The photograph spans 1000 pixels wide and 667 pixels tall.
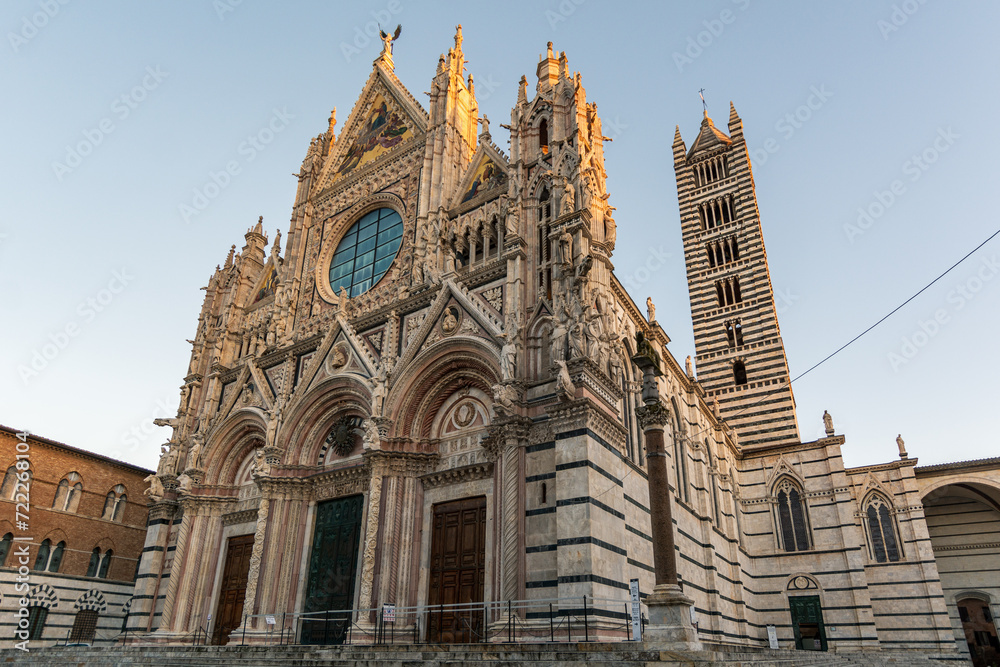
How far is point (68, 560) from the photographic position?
80.4ft

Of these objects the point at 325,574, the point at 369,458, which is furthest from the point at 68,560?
the point at 369,458

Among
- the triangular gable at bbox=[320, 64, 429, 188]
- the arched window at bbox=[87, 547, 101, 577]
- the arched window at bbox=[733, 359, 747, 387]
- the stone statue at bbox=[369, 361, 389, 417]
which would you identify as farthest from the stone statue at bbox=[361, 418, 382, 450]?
the arched window at bbox=[733, 359, 747, 387]

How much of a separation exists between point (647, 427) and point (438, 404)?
26.5ft

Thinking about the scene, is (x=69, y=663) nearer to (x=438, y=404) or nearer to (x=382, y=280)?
(x=438, y=404)

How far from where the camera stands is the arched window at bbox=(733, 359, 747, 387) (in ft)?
113

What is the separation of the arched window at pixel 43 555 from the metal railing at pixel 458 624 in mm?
10820

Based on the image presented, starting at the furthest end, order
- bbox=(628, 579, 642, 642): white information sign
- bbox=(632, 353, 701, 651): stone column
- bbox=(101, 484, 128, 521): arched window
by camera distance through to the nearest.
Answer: bbox=(101, 484, 128, 521): arched window → bbox=(628, 579, 642, 642): white information sign → bbox=(632, 353, 701, 651): stone column

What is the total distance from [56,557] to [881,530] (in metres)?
33.8

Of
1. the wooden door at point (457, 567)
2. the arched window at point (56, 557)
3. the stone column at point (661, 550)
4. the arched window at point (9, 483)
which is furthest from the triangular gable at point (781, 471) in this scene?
the arched window at point (9, 483)

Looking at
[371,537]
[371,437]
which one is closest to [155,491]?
[371,437]

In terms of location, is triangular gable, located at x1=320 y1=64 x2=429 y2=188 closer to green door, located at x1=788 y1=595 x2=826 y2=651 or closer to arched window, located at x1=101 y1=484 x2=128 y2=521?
arched window, located at x1=101 y1=484 x2=128 y2=521

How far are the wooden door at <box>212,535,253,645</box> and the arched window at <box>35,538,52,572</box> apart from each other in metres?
8.21

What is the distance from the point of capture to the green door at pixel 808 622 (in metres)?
26.8

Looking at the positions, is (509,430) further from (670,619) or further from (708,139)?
(708,139)
